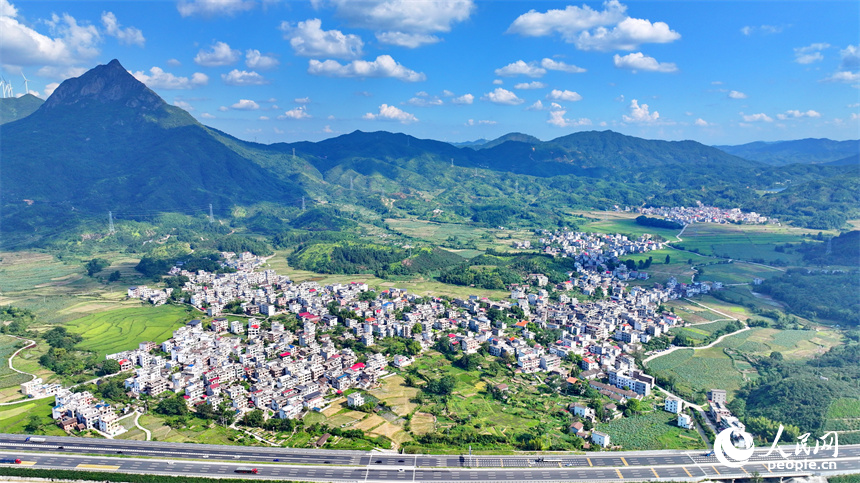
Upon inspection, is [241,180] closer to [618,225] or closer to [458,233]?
[458,233]

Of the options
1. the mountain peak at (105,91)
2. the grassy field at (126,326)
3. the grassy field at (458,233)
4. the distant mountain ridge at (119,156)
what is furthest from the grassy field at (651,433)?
the mountain peak at (105,91)

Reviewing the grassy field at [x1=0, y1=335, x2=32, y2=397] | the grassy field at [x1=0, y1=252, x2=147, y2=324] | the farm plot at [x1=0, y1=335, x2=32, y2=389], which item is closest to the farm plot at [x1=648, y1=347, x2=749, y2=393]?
the grassy field at [x1=0, y1=335, x2=32, y2=397]

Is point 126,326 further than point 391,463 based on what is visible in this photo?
Yes

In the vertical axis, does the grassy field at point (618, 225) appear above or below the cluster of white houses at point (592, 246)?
above

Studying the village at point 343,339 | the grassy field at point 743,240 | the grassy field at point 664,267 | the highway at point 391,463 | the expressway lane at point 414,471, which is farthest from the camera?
the grassy field at point 743,240

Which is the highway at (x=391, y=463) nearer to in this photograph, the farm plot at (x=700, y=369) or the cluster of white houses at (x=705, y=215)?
the farm plot at (x=700, y=369)

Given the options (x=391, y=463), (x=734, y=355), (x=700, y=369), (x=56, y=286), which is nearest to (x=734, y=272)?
(x=734, y=355)

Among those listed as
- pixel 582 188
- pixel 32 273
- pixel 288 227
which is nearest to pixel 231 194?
pixel 288 227
